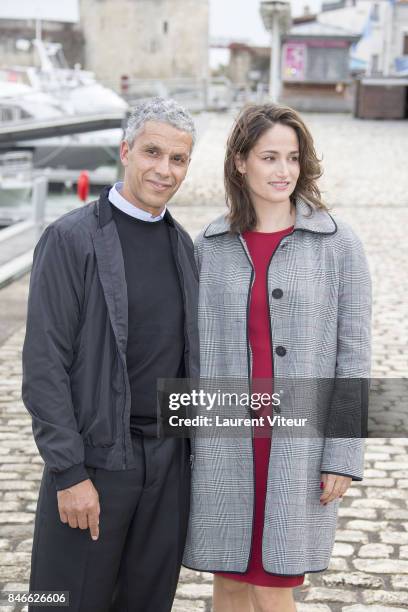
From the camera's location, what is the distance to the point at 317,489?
9.53 ft

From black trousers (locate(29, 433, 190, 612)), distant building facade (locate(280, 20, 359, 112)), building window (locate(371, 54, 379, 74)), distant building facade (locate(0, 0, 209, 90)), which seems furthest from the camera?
distant building facade (locate(0, 0, 209, 90))

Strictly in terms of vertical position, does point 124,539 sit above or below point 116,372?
below

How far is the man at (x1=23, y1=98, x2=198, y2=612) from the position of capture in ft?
8.48

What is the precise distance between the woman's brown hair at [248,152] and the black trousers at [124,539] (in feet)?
2.46

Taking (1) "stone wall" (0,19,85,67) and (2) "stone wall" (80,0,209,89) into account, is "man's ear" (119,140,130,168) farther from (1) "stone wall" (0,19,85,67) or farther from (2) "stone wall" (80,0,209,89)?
(2) "stone wall" (80,0,209,89)

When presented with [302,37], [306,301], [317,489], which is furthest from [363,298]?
[302,37]

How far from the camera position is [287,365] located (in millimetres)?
2834

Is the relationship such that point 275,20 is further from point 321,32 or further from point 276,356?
point 276,356

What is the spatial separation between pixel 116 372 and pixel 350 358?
28.6 inches

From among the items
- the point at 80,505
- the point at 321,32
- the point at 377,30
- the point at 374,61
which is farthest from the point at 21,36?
the point at 80,505

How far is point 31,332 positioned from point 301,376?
83 cm

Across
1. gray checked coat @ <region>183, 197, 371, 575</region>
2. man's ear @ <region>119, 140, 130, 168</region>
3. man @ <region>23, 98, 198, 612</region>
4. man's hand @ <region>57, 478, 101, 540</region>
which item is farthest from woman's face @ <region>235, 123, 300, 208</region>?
man's hand @ <region>57, 478, 101, 540</region>

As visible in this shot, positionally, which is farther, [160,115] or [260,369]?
[260,369]

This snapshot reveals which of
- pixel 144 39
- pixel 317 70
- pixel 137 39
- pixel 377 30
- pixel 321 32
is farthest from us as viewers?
pixel 144 39
